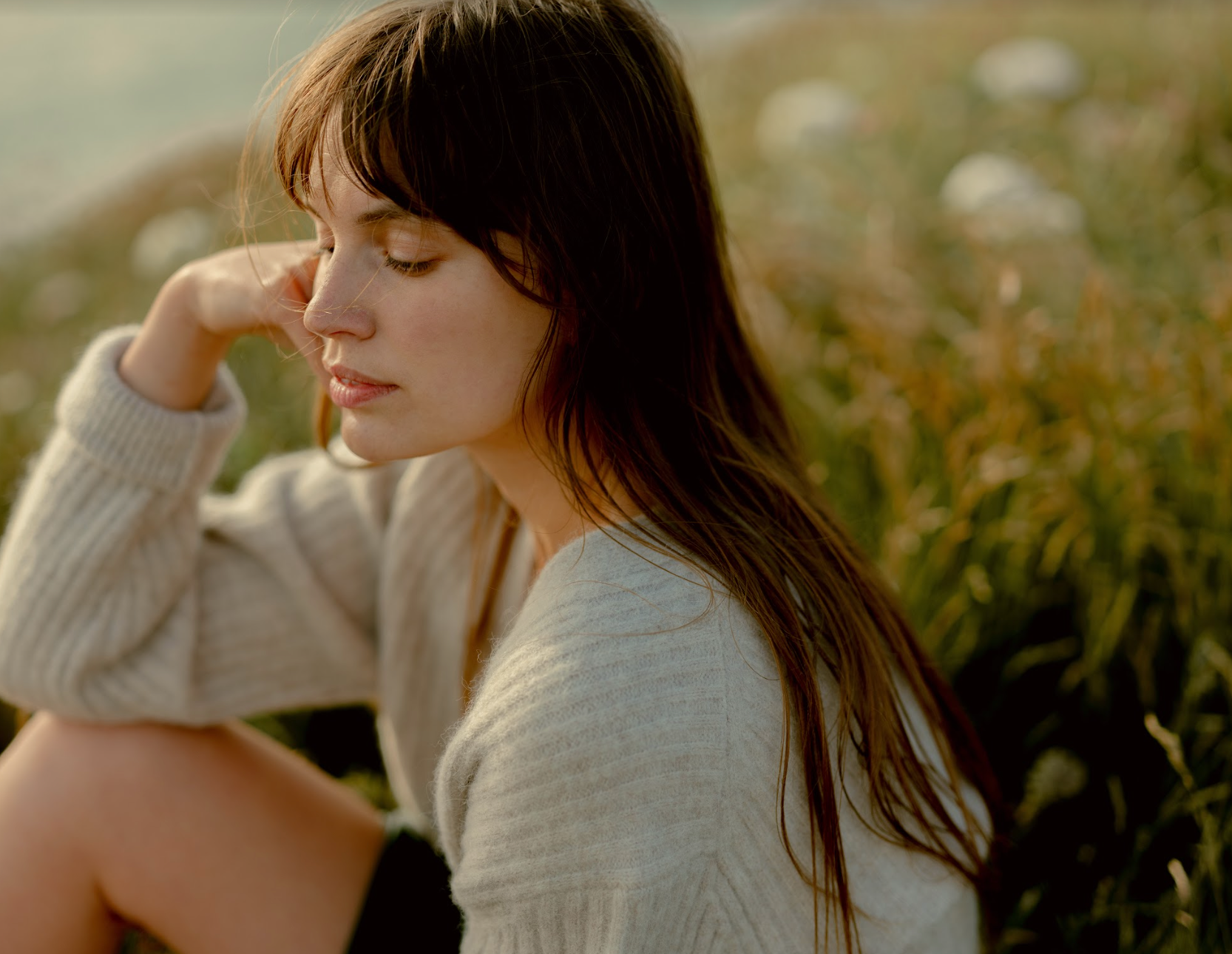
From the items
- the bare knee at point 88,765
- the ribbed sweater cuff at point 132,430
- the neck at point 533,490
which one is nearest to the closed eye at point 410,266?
the neck at point 533,490

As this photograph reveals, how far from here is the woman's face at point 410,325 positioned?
978 millimetres

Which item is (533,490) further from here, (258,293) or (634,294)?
(258,293)

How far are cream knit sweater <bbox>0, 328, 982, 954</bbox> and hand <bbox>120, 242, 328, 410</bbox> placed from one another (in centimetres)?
4

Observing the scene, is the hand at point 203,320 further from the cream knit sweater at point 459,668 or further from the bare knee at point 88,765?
the bare knee at point 88,765

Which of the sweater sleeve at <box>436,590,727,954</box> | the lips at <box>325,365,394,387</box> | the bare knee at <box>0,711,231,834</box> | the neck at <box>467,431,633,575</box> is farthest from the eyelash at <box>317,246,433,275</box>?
the bare knee at <box>0,711,231,834</box>

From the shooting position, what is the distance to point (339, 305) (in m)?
1.01

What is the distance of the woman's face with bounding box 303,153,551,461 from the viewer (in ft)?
3.21

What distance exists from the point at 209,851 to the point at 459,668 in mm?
376

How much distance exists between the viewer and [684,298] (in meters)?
1.10

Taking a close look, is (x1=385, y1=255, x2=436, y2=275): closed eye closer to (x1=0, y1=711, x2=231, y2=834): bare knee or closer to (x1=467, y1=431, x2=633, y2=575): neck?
(x1=467, y1=431, x2=633, y2=575): neck

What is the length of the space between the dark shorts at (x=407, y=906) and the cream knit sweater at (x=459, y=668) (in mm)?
23

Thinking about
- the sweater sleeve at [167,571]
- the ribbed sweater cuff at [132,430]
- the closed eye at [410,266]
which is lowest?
the sweater sleeve at [167,571]

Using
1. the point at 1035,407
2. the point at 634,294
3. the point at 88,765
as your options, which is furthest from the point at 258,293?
the point at 1035,407

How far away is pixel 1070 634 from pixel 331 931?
1244mm
